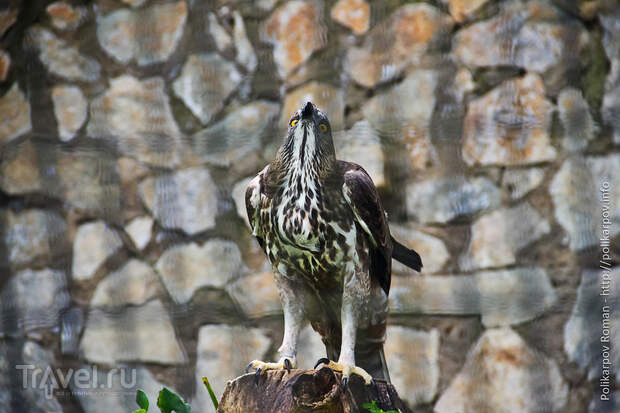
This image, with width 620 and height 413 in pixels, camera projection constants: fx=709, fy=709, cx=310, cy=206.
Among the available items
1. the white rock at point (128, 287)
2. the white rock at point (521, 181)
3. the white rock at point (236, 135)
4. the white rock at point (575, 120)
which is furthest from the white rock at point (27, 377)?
the white rock at point (575, 120)

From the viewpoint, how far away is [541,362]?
7.45 ft

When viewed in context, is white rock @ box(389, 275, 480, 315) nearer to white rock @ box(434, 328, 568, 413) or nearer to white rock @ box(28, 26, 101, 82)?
white rock @ box(434, 328, 568, 413)

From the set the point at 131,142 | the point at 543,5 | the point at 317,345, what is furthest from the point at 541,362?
the point at 131,142

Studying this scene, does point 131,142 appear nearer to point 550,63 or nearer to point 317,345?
point 317,345

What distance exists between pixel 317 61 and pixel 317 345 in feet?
3.14

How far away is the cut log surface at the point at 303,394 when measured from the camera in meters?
1.34

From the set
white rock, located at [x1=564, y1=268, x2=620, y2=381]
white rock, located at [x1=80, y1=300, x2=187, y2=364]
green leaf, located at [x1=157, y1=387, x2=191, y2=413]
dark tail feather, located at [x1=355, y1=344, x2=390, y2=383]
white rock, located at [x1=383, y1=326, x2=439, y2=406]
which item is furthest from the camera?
white rock, located at [x1=80, y1=300, x2=187, y2=364]

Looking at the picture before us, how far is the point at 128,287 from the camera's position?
2500 millimetres

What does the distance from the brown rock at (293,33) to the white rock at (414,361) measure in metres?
0.96

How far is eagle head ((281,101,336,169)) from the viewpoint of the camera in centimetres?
158

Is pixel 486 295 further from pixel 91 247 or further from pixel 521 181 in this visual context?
pixel 91 247

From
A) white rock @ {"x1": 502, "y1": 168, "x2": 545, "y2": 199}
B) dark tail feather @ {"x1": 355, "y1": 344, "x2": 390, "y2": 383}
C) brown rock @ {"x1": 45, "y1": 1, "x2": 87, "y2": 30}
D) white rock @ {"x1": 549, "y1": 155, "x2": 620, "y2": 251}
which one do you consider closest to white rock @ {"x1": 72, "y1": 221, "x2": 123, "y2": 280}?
brown rock @ {"x1": 45, "y1": 1, "x2": 87, "y2": 30}

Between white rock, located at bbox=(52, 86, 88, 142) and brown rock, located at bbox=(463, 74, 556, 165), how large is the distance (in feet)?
4.46

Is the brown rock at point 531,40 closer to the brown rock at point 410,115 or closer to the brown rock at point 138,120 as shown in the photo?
the brown rock at point 410,115
